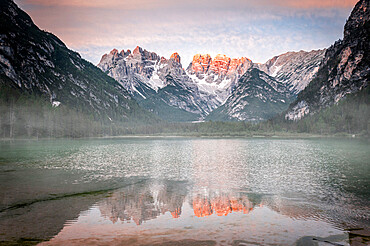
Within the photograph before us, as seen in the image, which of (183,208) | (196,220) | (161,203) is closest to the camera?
(196,220)

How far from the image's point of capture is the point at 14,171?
52.9 metres

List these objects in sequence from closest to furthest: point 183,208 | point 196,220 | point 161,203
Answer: point 196,220 < point 183,208 < point 161,203

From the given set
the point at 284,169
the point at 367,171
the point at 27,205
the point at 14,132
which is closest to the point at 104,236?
the point at 27,205

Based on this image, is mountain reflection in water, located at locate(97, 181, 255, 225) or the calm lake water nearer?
the calm lake water

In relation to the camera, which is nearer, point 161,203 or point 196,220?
point 196,220

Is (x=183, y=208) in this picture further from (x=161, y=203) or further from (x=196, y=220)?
(x=196, y=220)

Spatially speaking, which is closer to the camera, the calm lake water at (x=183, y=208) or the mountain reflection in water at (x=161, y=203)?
the calm lake water at (x=183, y=208)

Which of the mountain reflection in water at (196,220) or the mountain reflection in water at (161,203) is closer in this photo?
the mountain reflection in water at (196,220)

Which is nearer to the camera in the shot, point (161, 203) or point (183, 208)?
point (183, 208)

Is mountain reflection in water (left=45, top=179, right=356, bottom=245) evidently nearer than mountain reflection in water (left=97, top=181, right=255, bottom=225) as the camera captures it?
Yes

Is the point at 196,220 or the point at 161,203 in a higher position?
the point at 196,220

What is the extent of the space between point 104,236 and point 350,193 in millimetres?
30728

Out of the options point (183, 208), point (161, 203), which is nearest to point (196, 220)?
point (183, 208)

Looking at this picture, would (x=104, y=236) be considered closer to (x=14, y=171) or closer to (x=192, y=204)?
(x=192, y=204)
